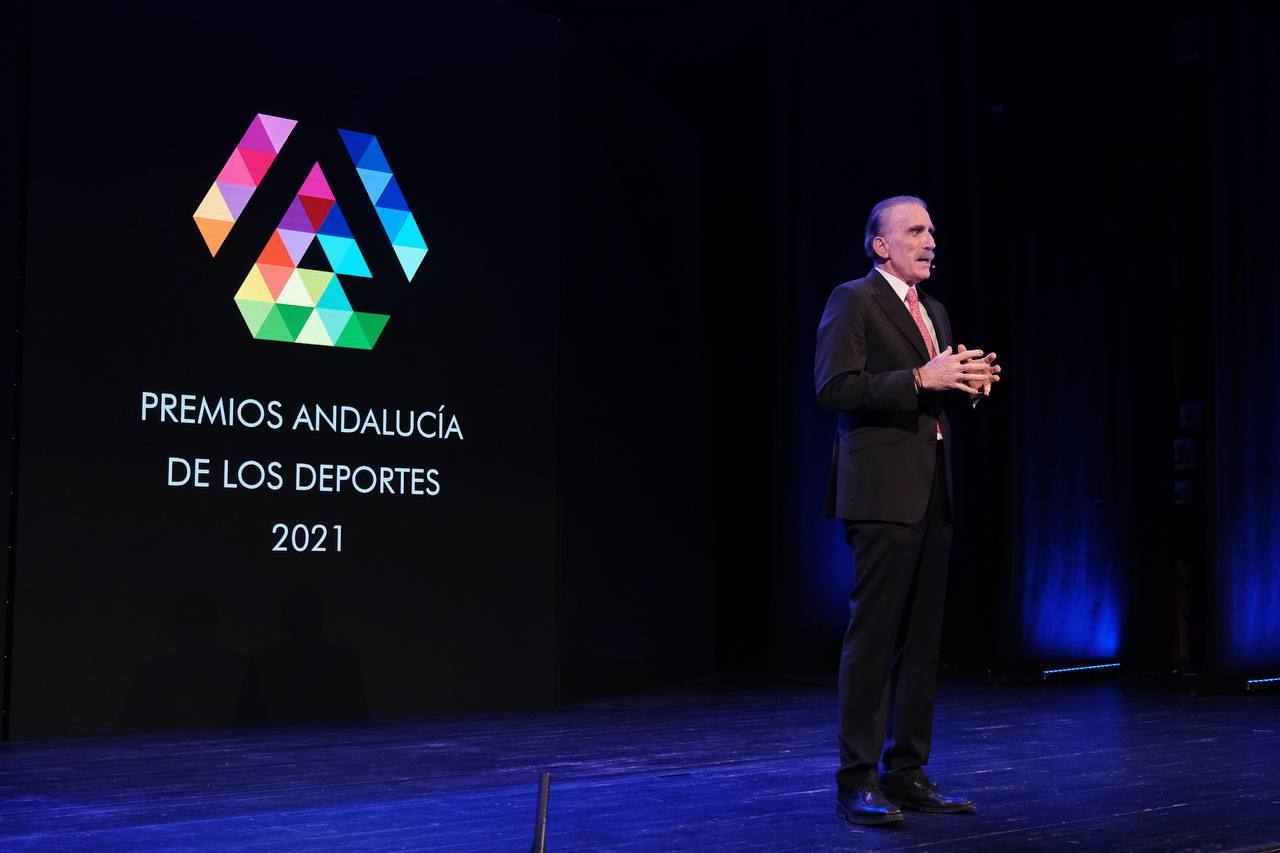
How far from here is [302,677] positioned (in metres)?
4.60

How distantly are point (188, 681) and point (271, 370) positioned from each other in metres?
1.13

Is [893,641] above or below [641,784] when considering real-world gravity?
above

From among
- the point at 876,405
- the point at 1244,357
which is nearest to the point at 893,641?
the point at 876,405

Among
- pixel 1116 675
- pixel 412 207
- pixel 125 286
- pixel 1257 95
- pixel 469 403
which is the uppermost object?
pixel 1257 95

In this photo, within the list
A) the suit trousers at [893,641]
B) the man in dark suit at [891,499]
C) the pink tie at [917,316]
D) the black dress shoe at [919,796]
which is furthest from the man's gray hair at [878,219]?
the black dress shoe at [919,796]

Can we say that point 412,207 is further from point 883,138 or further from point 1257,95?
point 1257,95

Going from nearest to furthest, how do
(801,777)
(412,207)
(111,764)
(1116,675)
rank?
(801,777)
(111,764)
(412,207)
(1116,675)

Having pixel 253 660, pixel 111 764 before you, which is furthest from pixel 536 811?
pixel 253 660

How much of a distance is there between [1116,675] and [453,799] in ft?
14.5

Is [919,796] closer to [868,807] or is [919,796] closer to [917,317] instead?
[868,807]

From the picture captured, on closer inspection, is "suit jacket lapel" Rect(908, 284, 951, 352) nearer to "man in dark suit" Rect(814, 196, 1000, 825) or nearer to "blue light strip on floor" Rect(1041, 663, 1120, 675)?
"man in dark suit" Rect(814, 196, 1000, 825)

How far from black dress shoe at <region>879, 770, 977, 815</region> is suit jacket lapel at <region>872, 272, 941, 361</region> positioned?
907 millimetres

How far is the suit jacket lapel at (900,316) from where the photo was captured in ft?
9.02

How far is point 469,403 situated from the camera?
5043mm
